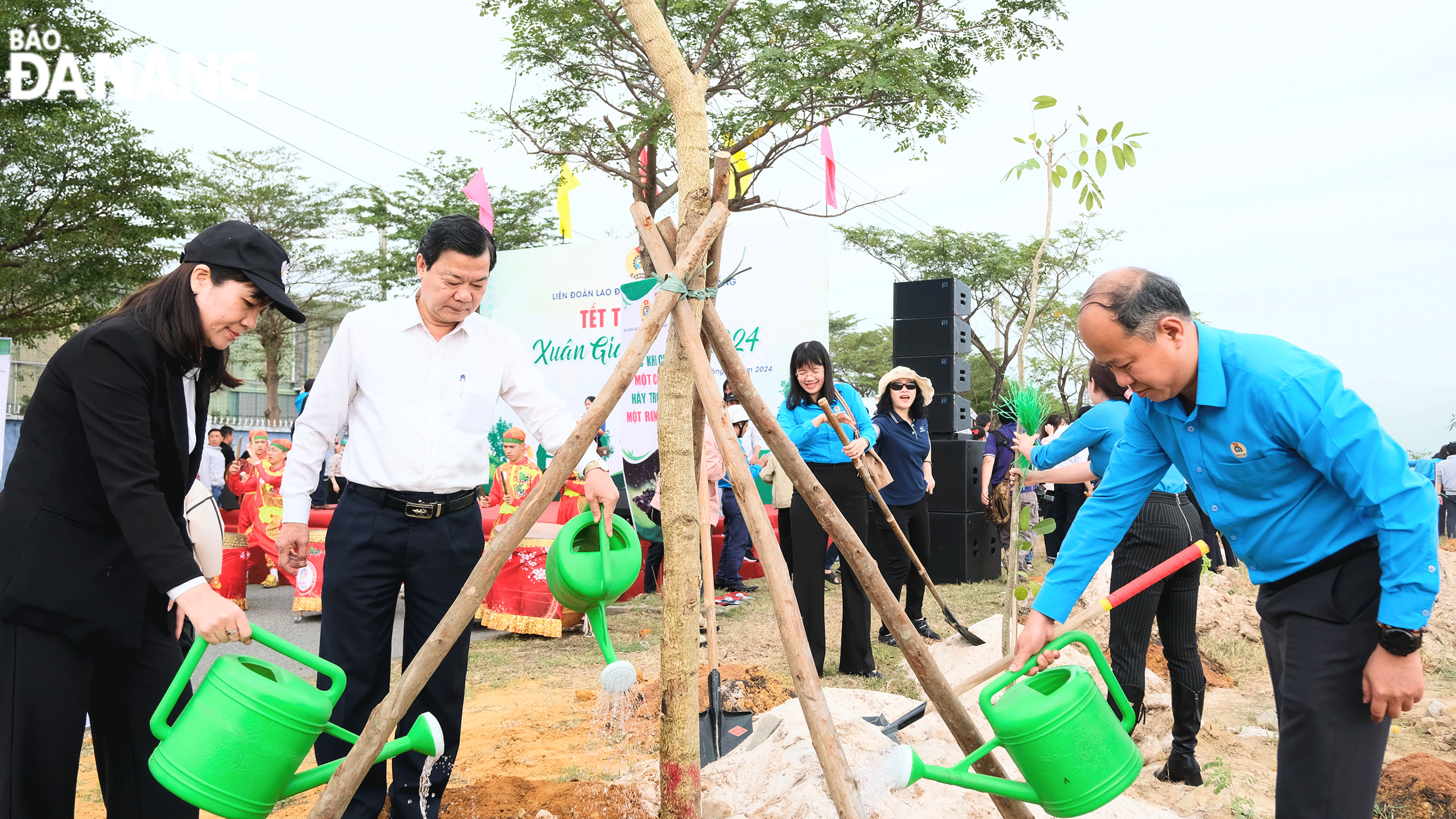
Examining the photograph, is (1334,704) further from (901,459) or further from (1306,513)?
(901,459)

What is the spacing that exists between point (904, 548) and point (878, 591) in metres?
3.09

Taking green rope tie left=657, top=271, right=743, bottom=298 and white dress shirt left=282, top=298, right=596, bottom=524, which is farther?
white dress shirt left=282, top=298, right=596, bottom=524

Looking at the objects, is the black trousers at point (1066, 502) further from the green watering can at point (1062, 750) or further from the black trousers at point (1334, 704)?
the green watering can at point (1062, 750)

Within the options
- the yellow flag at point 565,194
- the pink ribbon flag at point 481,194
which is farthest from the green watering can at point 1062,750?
the yellow flag at point 565,194

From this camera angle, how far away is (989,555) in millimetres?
8422

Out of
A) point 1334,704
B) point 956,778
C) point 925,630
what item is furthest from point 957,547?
point 956,778

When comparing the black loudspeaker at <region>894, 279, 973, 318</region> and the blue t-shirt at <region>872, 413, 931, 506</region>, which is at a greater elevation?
the black loudspeaker at <region>894, 279, 973, 318</region>

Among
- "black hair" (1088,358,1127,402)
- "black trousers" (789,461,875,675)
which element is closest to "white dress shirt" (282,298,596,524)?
"black hair" (1088,358,1127,402)

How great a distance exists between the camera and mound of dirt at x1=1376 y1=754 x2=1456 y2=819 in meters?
2.87

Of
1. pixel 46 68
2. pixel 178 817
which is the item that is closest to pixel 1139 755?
pixel 178 817

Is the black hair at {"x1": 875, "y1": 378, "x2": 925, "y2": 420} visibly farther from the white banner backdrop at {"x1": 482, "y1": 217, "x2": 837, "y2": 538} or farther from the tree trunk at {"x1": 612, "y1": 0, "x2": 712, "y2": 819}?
the tree trunk at {"x1": 612, "y1": 0, "x2": 712, "y2": 819}

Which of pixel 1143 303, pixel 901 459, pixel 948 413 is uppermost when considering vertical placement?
pixel 1143 303

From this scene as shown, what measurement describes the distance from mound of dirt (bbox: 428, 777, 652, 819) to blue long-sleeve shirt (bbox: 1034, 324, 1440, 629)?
152 centimetres

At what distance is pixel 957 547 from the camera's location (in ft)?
26.7
